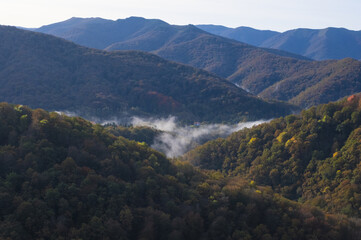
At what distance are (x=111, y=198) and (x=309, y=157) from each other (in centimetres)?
4400

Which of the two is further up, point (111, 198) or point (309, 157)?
point (111, 198)

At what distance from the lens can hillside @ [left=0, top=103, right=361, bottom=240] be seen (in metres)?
33.6

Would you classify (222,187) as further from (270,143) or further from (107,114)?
(107,114)

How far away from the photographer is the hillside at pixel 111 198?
33594mm

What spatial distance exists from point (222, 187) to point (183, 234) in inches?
464

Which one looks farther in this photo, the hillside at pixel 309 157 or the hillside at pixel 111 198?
the hillside at pixel 309 157

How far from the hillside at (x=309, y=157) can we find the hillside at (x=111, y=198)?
13.4m

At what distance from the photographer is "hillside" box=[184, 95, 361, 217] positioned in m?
57.1

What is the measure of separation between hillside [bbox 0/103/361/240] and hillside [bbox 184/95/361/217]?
13.4 metres

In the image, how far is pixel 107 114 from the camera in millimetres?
186125

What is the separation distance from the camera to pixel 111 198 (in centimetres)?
3744

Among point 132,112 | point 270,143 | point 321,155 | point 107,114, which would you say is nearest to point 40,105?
point 107,114

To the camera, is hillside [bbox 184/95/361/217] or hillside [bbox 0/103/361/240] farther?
hillside [bbox 184/95/361/217]

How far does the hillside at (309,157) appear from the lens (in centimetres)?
5709
